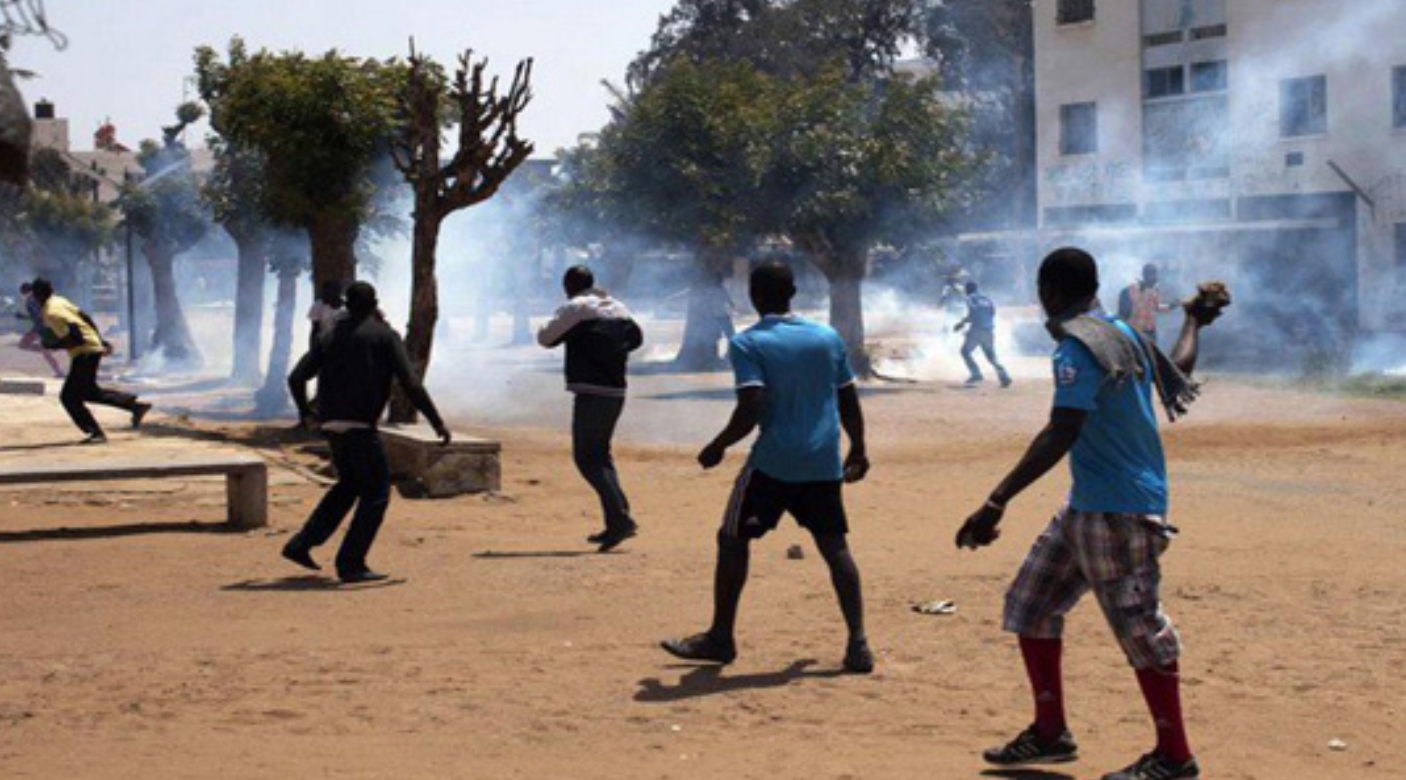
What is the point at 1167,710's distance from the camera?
6.13 meters

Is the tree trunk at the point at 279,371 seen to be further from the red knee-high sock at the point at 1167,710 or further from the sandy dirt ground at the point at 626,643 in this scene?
the red knee-high sock at the point at 1167,710

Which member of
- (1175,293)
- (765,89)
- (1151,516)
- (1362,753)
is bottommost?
(1362,753)

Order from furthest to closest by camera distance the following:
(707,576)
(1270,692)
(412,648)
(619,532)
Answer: (619,532)
(707,576)
(412,648)
(1270,692)

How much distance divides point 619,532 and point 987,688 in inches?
172

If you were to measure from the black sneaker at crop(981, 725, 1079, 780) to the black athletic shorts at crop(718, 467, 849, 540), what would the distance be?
1605 millimetres

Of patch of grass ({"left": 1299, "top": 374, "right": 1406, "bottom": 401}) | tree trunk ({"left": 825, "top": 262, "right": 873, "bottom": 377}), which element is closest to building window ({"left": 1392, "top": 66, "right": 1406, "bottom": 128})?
patch of grass ({"left": 1299, "top": 374, "right": 1406, "bottom": 401})

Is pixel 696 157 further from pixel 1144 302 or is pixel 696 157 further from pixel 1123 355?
pixel 1123 355

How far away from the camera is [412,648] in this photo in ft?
28.1

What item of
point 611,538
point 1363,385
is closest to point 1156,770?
point 611,538

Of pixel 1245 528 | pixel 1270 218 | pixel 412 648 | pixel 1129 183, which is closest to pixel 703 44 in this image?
pixel 1129 183

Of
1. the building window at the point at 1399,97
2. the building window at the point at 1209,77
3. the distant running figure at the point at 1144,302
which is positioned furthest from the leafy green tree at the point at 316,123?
the building window at the point at 1209,77

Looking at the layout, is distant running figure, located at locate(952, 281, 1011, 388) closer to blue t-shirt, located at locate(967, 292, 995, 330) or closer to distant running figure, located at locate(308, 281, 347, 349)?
blue t-shirt, located at locate(967, 292, 995, 330)

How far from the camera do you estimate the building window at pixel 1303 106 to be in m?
39.1

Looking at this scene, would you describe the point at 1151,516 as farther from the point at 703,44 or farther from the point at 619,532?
the point at 703,44
